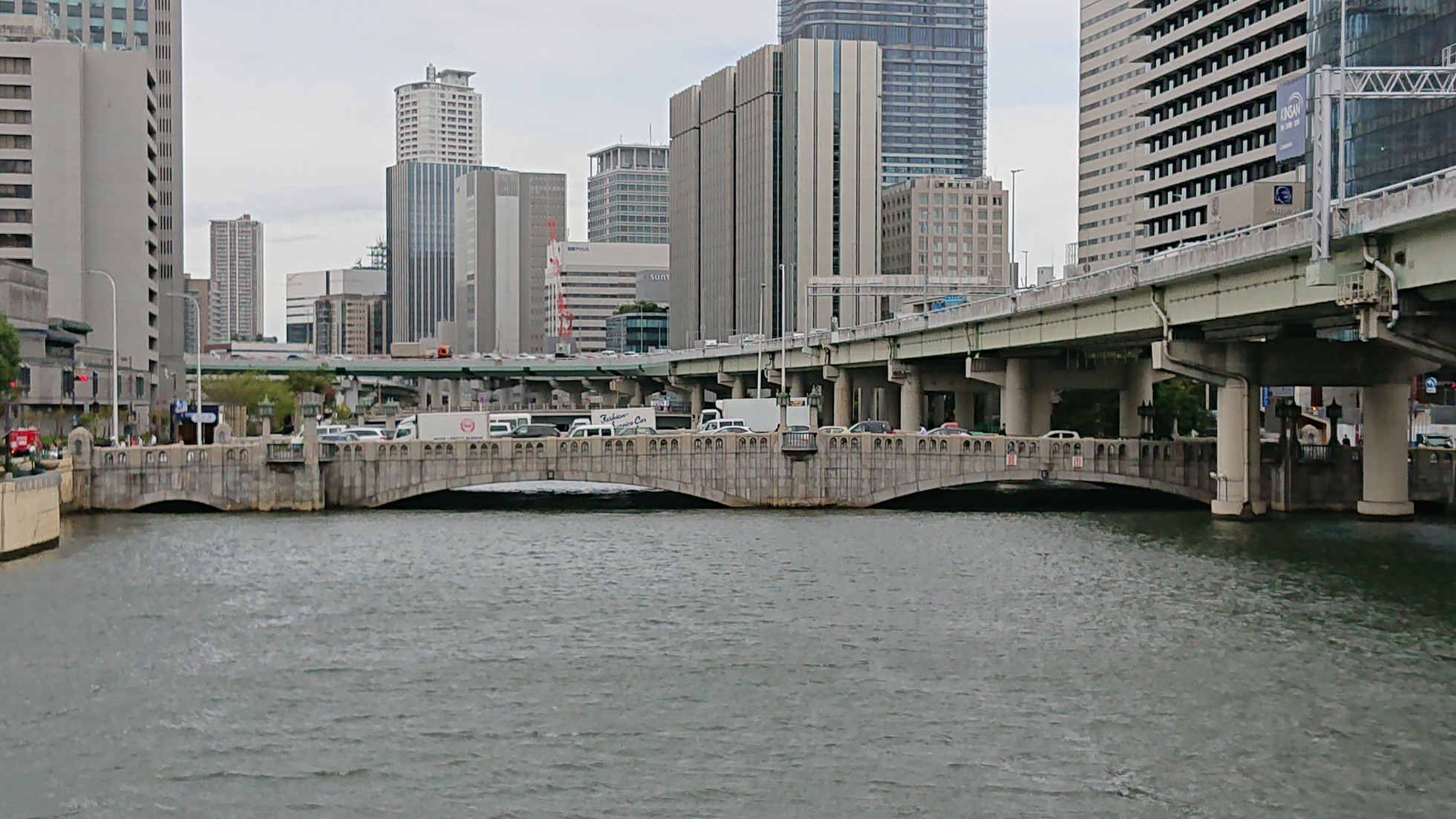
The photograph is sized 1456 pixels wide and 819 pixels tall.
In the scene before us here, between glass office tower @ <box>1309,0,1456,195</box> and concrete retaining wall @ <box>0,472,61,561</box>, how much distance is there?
74.5m

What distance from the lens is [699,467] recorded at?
266 feet

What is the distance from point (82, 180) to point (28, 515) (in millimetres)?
85815

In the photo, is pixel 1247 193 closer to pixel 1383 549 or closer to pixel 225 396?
pixel 1383 549

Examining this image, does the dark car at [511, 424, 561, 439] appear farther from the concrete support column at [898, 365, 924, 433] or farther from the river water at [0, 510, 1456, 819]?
the river water at [0, 510, 1456, 819]

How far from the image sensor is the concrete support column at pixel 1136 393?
10019 cm

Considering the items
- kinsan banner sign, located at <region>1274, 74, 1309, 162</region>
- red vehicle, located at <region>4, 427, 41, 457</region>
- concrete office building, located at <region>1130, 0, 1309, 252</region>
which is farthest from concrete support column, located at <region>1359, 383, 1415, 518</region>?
red vehicle, located at <region>4, 427, 41, 457</region>

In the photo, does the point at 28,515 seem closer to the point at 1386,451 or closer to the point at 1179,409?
the point at 1386,451

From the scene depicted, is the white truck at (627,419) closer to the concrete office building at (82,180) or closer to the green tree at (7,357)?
the green tree at (7,357)

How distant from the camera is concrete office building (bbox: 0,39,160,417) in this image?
13312cm

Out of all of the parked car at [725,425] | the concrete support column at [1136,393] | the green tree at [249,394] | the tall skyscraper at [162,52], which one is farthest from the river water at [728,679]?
the tall skyscraper at [162,52]

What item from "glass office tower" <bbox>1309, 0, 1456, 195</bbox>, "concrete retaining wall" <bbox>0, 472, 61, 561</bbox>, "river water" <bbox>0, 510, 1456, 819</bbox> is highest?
"glass office tower" <bbox>1309, 0, 1456, 195</bbox>

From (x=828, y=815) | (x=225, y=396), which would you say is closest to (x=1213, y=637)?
(x=828, y=815)

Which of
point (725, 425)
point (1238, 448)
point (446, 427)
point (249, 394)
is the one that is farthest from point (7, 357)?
point (249, 394)

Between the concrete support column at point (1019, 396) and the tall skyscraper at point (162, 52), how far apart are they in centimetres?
10023
